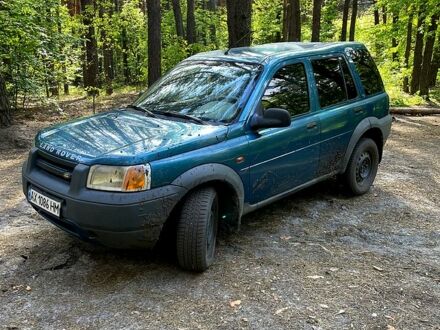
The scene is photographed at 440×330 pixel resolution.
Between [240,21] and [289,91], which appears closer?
[289,91]

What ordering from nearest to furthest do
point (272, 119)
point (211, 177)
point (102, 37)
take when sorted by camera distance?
point (211, 177) → point (272, 119) → point (102, 37)

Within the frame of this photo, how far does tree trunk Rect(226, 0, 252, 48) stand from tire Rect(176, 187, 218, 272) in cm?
549

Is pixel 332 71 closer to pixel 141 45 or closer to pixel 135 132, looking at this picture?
pixel 135 132

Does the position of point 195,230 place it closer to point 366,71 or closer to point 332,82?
point 332,82

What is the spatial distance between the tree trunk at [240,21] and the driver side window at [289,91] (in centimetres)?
392

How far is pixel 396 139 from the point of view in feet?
33.0

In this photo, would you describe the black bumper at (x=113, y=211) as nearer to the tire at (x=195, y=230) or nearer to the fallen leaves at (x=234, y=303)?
the tire at (x=195, y=230)

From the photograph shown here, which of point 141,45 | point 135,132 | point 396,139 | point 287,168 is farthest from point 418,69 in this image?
point 135,132

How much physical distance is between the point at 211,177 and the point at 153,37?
10.7m

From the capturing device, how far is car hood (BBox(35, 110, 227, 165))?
339 centimetres

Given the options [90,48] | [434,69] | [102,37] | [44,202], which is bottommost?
[44,202]

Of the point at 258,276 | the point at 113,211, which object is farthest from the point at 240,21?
the point at 113,211

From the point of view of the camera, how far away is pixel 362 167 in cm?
602

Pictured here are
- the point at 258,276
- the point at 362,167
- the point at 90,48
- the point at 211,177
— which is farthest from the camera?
the point at 90,48
